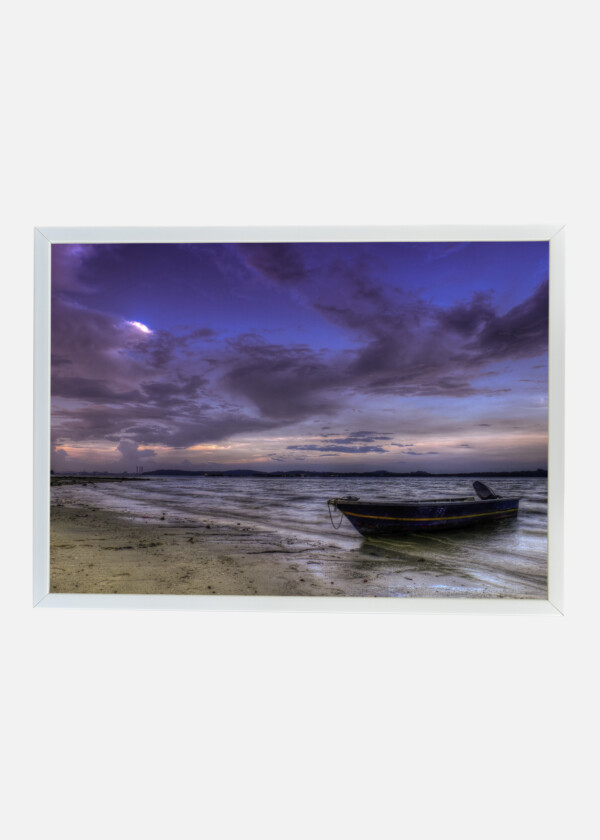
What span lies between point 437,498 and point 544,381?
1009mm

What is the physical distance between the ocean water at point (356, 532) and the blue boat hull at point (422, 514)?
2.2 inches

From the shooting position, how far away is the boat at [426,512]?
8.70 ft

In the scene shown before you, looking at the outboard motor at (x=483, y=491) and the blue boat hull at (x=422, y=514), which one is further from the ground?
the outboard motor at (x=483, y=491)

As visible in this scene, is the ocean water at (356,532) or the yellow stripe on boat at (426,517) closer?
the ocean water at (356,532)

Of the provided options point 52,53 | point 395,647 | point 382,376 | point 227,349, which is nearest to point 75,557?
point 227,349

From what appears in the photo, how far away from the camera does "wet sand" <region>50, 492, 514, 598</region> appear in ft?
7.49

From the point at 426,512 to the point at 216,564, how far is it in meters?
1.43

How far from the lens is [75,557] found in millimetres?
2469

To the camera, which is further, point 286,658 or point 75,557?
point 75,557

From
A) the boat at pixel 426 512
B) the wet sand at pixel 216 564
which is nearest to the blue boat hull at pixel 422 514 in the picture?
the boat at pixel 426 512

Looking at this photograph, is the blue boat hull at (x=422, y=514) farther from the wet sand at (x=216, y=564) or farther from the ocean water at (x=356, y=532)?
the wet sand at (x=216, y=564)

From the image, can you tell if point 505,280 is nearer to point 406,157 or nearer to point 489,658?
point 406,157

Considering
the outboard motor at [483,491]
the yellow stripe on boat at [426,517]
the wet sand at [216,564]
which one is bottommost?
the wet sand at [216,564]

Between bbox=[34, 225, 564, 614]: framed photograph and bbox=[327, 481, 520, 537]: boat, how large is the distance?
0.01 metres
